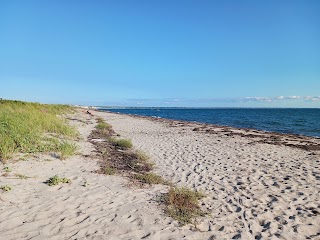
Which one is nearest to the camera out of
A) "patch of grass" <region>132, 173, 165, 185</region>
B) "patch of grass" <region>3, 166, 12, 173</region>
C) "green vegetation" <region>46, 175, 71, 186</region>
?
"green vegetation" <region>46, 175, 71, 186</region>

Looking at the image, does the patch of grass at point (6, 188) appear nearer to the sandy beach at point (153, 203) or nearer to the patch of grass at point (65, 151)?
the sandy beach at point (153, 203)

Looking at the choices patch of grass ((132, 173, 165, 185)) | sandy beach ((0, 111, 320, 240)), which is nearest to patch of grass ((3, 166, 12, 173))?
sandy beach ((0, 111, 320, 240))

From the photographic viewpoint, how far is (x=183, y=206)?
6.02 meters

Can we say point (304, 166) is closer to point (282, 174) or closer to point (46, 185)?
point (282, 174)

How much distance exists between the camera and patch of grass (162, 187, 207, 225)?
18.2ft

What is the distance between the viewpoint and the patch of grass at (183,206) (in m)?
5.55

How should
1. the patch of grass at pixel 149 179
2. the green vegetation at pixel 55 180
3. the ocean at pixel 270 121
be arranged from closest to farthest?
1. the green vegetation at pixel 55 180
2. the patch of grass at pixel 149 179
3. the ocean at pixel 270 121

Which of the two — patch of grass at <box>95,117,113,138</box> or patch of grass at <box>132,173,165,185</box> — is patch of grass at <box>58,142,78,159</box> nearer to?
patch of grass at <box>132,173,165,185</box>

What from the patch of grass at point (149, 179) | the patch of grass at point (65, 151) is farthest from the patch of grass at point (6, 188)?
→ the patch of grass at point (149, 179)

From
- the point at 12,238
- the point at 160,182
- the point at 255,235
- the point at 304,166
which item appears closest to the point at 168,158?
the point at 160,182

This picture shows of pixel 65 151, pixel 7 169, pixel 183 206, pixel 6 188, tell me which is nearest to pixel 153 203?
pixel 183 206

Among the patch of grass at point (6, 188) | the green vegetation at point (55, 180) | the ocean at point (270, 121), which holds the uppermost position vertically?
the patch of grass at point (6, 188)

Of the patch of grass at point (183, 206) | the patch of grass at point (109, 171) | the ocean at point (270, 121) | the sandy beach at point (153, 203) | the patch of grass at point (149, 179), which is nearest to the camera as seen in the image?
the sandy beach at point (153, 203)

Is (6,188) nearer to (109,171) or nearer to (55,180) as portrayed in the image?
(55,180)
